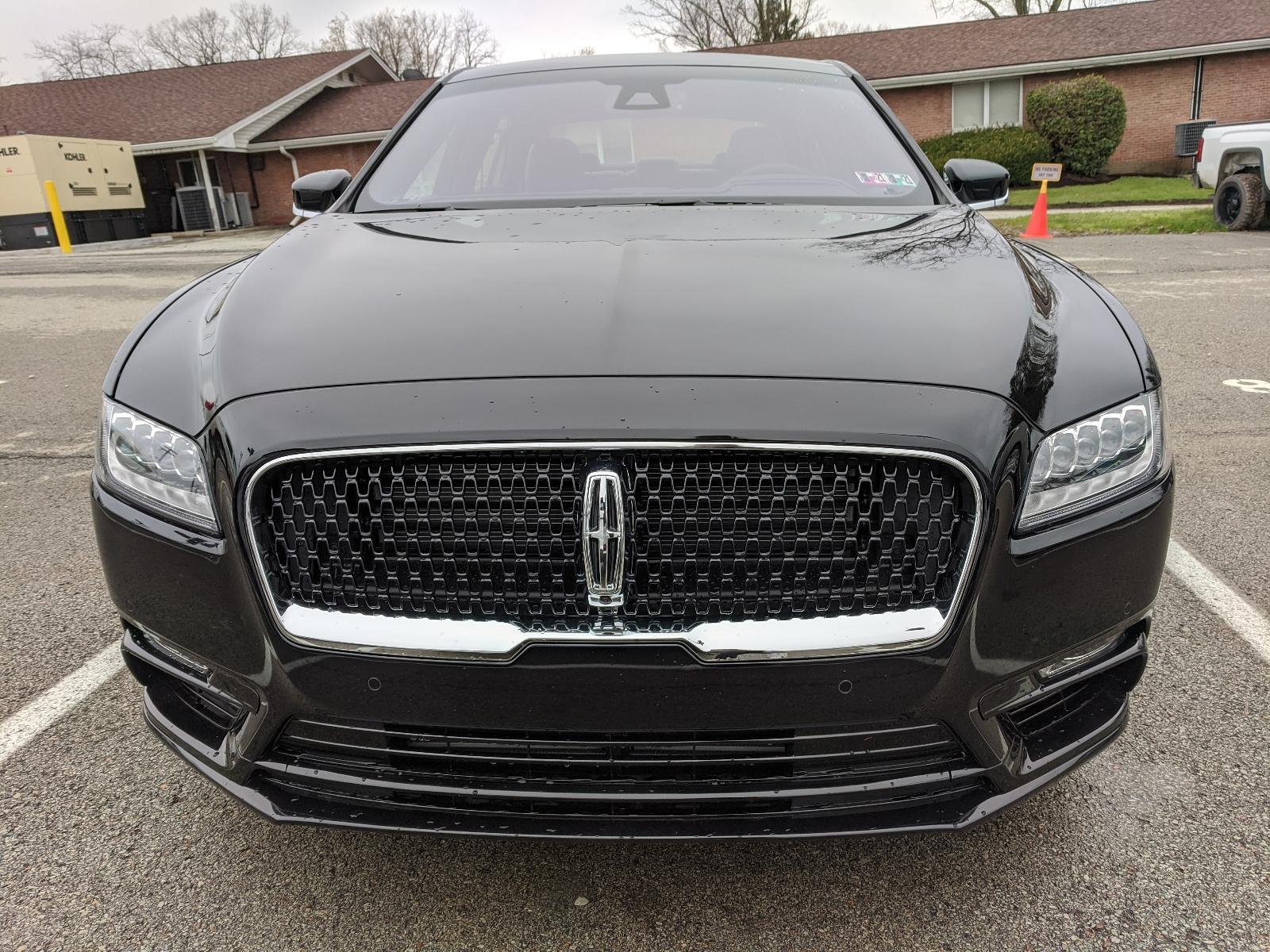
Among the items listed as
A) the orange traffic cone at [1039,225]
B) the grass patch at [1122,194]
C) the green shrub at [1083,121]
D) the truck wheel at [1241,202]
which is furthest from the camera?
the green shrub at [1083,121]

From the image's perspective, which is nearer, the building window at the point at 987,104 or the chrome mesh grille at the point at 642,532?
the chrome mesh grille at the point at 642,532

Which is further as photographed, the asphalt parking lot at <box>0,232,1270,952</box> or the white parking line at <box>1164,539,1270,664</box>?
the white parking line at <box>1164,539,1270,664</box>

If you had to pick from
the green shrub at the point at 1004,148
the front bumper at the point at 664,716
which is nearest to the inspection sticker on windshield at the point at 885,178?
the front bumper at the point at 664,716

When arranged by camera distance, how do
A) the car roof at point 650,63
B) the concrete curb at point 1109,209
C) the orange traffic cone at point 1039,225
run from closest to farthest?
the car roof at point 650,63
the orange traffic cone at point 1039,225
the concrete curb at point 1109,209

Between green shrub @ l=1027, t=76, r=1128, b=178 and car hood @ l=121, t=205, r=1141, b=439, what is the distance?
2562cm

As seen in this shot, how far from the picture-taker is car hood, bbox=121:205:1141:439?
5.20 ft

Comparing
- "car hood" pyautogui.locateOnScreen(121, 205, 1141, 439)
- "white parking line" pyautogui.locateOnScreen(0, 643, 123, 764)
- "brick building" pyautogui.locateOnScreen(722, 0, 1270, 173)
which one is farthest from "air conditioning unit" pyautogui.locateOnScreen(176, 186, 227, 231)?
"car hood" pyautogui.locateOnScreen(121, 205, 1141, 439)

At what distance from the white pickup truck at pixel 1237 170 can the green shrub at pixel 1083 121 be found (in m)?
10.8

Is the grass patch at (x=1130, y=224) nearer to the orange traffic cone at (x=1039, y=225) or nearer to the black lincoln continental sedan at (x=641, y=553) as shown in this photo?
the orange traffic cone at (x=1039, y=225)

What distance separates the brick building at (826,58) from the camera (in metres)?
26.4

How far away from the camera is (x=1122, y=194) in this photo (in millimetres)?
21203

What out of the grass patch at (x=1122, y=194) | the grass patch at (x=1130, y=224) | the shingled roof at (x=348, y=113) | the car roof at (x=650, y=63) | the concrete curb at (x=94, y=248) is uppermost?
the shingled roof at (x=348, y=113)

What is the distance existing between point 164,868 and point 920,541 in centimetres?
164

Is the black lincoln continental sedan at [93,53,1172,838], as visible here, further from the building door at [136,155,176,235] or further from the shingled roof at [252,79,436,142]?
the building door at [136,155,176,235]
